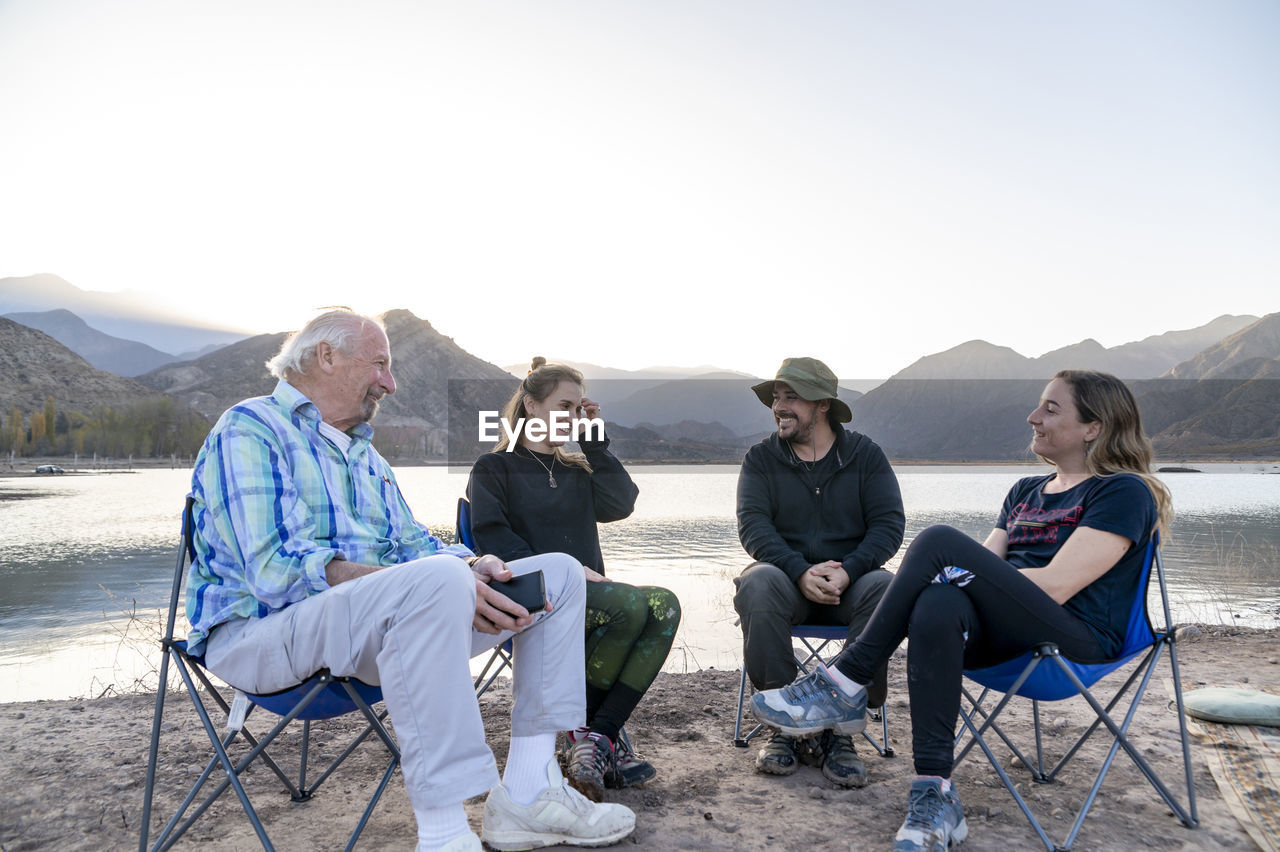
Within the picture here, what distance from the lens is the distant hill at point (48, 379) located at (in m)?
82.8

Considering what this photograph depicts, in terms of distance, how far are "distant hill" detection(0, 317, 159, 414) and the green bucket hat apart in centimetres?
9760

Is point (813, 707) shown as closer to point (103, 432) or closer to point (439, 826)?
point (439, 826)

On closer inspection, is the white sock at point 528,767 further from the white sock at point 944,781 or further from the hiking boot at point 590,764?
the white sock at point 944,781

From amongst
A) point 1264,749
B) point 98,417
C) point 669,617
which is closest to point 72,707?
point 669,617

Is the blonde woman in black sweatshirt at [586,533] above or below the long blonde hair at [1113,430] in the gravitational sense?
below

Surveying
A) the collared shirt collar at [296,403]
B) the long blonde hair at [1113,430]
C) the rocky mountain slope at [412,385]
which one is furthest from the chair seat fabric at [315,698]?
the rocky mountain slope at [412,385]

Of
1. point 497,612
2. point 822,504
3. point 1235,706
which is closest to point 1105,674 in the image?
point 822,504

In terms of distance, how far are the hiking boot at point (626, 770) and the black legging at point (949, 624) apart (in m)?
0.84

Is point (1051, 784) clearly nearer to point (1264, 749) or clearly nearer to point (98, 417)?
point (1264, 749)

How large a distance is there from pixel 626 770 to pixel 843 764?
0.74 metres

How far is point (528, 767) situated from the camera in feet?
7.16

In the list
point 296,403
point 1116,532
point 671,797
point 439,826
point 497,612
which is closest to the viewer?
point 439,826

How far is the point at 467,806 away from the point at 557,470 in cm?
126

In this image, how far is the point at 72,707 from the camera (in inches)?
143
